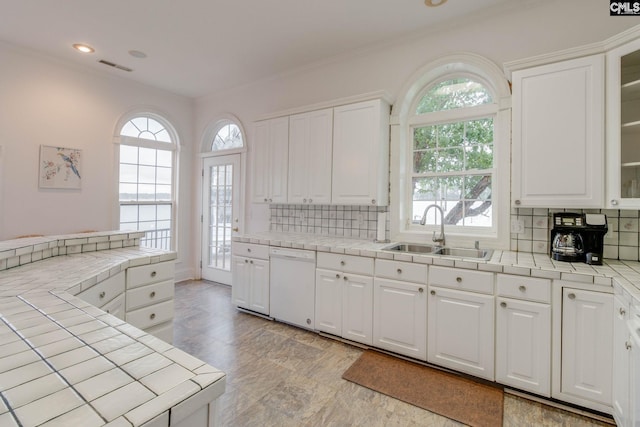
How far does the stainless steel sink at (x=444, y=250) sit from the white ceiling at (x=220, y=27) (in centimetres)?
207

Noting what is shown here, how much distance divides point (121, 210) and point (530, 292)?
4785mm

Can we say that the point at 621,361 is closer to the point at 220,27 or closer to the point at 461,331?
the point at 461,331

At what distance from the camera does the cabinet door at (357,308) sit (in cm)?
262

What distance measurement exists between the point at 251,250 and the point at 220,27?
7.44ft

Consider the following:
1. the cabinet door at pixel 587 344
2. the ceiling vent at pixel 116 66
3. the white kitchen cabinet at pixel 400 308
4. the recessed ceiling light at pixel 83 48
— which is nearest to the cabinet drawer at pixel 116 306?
the white kitchen cabinet at pixel 400 308

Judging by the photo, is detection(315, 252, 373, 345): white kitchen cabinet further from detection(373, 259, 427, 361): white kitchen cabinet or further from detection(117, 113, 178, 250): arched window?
detection(117, 113, 178, 250): arched window

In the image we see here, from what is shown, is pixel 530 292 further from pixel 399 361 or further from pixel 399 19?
pixel 399 19

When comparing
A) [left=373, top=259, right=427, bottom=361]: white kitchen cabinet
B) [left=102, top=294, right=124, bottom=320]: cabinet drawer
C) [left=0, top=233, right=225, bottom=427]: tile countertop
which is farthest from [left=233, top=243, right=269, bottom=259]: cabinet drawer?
[left=0, top=233, right=225, bottom=427]: tile countertop

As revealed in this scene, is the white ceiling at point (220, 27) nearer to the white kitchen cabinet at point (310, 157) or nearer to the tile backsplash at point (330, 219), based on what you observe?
the white kitchen cabinet at point (310, 157)

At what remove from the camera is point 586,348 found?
1.84 metres

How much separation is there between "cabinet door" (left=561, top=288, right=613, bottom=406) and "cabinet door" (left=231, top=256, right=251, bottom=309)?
2.78 m

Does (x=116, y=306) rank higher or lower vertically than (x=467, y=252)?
lower

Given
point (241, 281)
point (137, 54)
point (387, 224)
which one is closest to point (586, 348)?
point (387, 224)

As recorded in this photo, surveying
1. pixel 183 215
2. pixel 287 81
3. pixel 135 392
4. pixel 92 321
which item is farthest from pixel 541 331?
pixel 183 215
